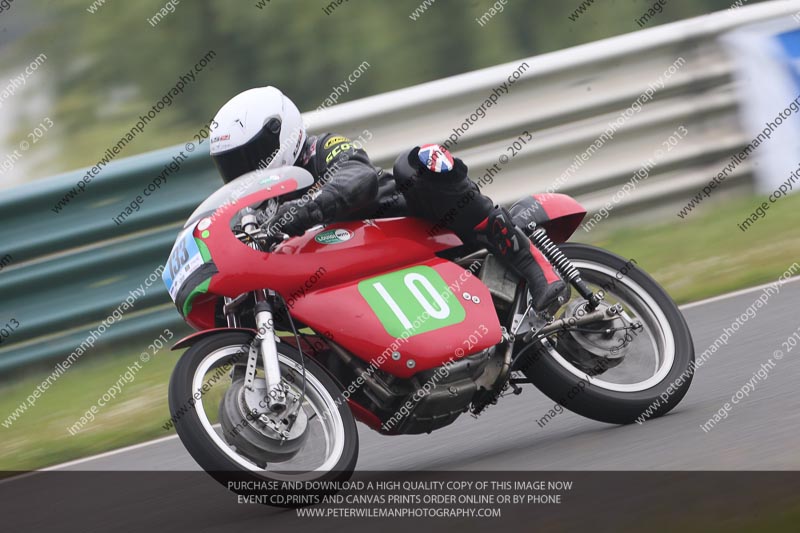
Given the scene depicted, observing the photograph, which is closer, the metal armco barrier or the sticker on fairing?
the sticker on fairing

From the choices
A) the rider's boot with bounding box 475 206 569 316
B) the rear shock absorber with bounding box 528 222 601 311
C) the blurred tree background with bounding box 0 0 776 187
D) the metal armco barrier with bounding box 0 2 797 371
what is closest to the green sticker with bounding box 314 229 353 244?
the rider's boot with bounding box 475 206 569 316

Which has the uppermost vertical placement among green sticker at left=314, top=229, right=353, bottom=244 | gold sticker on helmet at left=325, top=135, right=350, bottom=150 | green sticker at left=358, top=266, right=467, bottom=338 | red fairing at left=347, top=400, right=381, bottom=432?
gold sticker on helmet at left=325, top=135, right=350, bottom=150

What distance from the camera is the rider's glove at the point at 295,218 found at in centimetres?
455

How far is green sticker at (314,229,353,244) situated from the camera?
489cm

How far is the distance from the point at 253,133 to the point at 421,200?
2.49 feet

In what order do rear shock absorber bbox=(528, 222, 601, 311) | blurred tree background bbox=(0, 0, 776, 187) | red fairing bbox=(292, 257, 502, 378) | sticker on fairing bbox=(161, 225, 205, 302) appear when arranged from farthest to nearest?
blurred tree background bbox=(0, 0, 776, 187) → rear shock absorber bbox=(528, 222, 601, 311) → red fairing bbox=(292, 257, 502, 378) → sticker on fairing bbox=(161, 225, 205, 302)

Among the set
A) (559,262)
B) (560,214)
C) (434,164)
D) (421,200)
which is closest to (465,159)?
(560,214)

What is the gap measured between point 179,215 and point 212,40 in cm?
323

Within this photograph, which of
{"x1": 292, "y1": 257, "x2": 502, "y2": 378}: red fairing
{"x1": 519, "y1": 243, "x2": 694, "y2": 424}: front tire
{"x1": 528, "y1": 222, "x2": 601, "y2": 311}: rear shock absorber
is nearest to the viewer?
{"x1": 292, "y1": 257, "x2": 502, "y2": 378}: red fairing

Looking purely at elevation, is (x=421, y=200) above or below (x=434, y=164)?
below

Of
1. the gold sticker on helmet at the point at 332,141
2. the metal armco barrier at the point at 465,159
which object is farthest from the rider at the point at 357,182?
the metal armco barrier at the point at 465,159

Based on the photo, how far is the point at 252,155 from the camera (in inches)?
187

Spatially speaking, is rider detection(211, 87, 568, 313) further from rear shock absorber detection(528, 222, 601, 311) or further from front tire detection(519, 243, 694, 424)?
front tire detection(519, 243, 694, 424)

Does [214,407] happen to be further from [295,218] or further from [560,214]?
[560,214]
